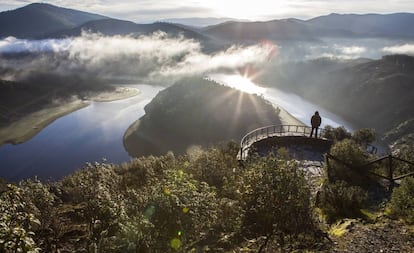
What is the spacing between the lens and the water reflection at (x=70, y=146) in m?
78.1

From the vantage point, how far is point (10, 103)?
142m

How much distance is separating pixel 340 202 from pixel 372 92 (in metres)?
157

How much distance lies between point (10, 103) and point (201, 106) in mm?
85040

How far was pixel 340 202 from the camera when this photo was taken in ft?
52.2

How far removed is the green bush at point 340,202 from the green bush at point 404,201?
1448 mm

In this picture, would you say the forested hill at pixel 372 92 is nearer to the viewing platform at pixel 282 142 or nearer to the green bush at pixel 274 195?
the viewing platform at pixel 282 142

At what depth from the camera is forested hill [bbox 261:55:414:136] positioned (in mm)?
135875

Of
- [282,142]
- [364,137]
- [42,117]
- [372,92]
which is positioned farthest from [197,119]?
[372,92]

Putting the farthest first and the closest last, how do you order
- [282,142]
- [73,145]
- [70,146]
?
[73,145]
[70,146]
[282,142]

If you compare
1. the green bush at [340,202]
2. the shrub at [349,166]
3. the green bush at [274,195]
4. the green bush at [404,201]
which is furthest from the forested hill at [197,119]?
the green bush at [274,195]

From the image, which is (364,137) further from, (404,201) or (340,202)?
(404,201)

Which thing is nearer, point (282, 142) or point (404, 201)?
point (404, 201)

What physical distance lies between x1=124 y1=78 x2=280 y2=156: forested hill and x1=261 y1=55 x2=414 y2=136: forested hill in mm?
53899

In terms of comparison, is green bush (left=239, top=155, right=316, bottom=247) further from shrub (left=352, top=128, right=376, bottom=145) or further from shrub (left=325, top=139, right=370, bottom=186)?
shrub (left=352, top=128, right=376, bottom=145)
